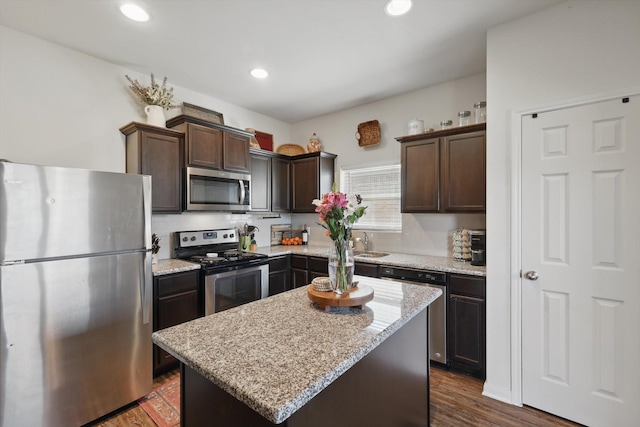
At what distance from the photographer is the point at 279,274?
11.9 feet

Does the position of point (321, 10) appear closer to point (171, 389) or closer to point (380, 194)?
point (380, 194)

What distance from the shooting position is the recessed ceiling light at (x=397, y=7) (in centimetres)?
197

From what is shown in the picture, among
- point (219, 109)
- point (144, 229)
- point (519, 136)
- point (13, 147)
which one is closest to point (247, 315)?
point (144, 229)

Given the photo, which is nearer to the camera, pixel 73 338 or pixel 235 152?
pixel 73 338

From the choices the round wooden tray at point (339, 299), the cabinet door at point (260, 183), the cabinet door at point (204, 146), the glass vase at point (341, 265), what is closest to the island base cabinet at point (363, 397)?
the round wooden tray at point (339, 299)

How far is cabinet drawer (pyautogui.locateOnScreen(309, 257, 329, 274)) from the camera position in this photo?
3.47m

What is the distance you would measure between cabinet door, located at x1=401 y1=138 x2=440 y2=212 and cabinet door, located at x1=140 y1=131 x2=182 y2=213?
2.35 m

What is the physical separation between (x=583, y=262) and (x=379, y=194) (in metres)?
2.17

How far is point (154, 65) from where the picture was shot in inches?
111

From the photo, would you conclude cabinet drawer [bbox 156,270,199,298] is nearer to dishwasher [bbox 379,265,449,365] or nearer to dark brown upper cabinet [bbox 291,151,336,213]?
dark brown upper cabinet [bbox 291,151,336,213]

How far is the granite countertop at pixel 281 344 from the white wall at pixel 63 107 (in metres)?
2.19

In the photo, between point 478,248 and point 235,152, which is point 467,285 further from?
point 235,152

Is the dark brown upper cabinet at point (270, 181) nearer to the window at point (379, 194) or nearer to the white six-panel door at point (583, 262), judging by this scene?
the window at point (379, 194)

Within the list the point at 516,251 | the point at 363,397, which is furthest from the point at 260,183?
the point at 363,397
